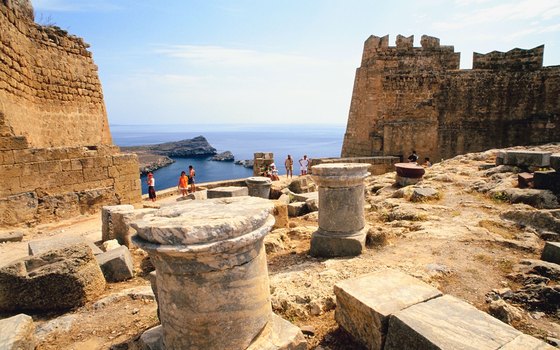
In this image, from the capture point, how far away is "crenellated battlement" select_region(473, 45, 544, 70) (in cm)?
1678

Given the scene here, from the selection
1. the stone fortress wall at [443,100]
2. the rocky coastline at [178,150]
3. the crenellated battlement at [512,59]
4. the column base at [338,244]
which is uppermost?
the crenellated battlement at [512,59]

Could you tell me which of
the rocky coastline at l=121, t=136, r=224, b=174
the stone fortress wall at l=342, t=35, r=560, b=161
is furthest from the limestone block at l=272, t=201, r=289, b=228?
the rocky coastline at l=121, t=136, r=224, b=174

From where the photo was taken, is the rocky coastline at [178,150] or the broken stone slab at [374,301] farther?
the rocky coastline at [178,150]

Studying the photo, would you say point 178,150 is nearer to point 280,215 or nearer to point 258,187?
point 258,187

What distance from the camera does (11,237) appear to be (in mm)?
6586

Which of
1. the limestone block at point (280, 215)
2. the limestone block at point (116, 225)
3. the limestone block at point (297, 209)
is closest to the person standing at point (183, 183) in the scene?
the limestone block at point (297, 209)

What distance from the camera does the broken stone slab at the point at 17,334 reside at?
2830 millimetres

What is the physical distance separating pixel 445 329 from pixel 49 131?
478 inches

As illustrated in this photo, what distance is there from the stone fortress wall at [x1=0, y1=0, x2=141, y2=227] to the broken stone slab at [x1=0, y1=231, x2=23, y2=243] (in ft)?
2.31

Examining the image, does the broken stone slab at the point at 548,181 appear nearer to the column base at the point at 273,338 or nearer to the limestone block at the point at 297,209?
the limestone block at the point at 297,209

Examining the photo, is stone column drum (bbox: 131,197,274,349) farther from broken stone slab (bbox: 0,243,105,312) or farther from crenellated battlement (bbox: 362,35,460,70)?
crenellated battlement (bbox: 362,35,460,70)

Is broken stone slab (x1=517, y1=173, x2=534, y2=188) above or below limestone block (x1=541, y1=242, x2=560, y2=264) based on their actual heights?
above

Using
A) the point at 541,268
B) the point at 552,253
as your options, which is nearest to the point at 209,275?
the point at 541,268

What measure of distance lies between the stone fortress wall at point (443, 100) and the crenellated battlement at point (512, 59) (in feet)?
0.14
